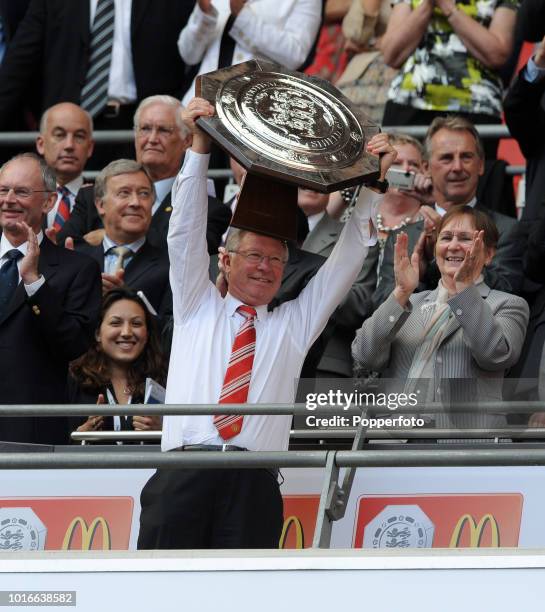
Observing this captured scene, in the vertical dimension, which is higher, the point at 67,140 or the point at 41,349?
the point at 67,140

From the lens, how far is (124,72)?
36.6ft

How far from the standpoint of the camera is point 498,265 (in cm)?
843

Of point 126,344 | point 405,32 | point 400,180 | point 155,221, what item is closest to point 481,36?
point 405,32

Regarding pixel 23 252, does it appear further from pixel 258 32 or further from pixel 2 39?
pixel 2 39

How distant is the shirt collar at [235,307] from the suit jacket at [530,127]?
231 cm

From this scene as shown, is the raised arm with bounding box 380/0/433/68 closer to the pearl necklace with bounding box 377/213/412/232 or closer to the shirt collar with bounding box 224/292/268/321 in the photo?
the pearl necklace with bounding box 377/213/412/232

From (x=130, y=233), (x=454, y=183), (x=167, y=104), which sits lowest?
(x=130, y=233)

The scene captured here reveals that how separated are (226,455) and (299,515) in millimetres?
1182

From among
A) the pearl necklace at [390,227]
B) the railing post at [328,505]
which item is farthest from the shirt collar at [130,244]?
the railing post at [328,505]

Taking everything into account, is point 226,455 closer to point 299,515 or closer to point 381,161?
point 299,515

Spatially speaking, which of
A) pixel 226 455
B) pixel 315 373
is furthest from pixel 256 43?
pixel 226 455

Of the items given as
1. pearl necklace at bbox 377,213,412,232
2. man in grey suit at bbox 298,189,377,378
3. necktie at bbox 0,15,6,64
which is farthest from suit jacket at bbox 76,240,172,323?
necktie at bbox 0,15,6,64

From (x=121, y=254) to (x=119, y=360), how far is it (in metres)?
0.98

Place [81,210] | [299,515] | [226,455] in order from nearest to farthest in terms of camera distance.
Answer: [226,455], [299,515], [81,210]
